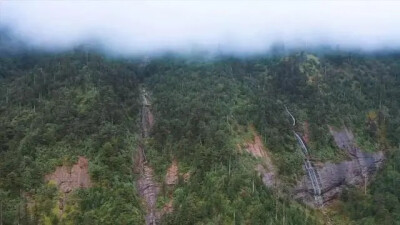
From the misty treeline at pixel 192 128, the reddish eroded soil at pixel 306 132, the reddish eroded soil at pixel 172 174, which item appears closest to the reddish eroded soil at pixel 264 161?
the misty treeline at pixel 192 128

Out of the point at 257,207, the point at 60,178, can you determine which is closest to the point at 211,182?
the point at 257,207

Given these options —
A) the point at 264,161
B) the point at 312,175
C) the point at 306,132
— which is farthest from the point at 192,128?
the point at 306,132

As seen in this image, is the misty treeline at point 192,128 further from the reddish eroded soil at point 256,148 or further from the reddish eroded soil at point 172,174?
the reddish eroded soil at point 256,148

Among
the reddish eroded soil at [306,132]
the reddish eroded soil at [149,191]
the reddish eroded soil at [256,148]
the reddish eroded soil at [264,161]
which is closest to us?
the reddish eroded soil at [149,191]

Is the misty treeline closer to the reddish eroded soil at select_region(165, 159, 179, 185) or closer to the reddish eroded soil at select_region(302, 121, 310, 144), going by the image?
the reddish eroded soil at select_region(302, 121, 310, 144)

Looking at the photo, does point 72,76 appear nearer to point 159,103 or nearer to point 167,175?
point 159,103
